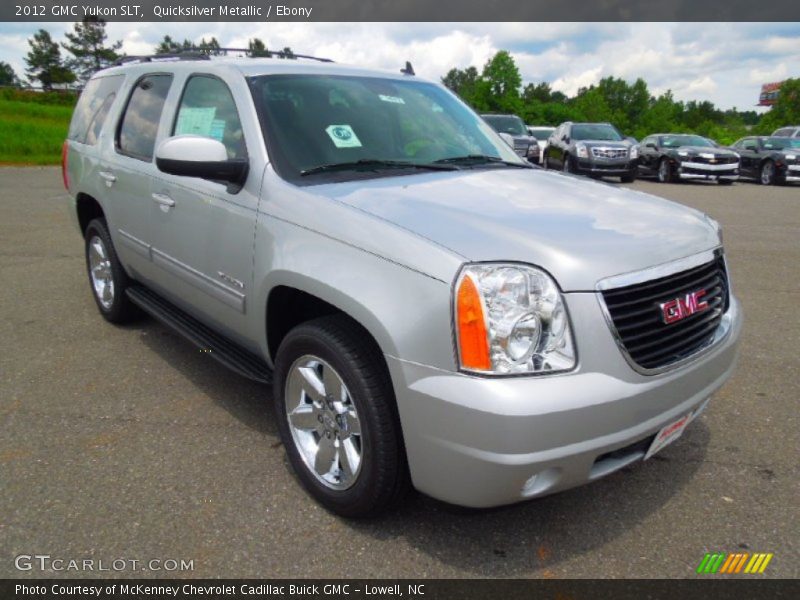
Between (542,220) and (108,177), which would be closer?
(542,220)

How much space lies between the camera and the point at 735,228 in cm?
1014

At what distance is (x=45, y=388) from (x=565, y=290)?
321cm

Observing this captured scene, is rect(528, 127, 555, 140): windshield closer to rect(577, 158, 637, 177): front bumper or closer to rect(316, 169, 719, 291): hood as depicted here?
rect(577, 158, 637, 177): front bumper

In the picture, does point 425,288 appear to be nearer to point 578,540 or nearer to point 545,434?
point 545,434

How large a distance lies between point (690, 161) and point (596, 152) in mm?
3470

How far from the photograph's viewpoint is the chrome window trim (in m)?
2.13

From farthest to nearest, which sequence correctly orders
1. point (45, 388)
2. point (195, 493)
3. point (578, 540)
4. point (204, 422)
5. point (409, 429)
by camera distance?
point (45, 388) < point (204, 422) < point (195, 493) < point (578, 540) < point (409, 429)

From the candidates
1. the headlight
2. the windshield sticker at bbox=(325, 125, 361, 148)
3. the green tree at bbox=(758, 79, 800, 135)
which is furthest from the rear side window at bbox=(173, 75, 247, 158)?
the green tree at bbox=(758, 79, 800, 135)

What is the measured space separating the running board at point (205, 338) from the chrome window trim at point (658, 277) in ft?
5.31

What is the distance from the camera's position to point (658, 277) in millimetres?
2281

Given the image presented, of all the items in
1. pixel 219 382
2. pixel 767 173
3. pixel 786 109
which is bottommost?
pixel 219 382

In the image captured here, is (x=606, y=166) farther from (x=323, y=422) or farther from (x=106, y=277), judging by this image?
(x=323, y=422)

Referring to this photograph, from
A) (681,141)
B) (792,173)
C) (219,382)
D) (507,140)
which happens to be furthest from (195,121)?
(792,173)
